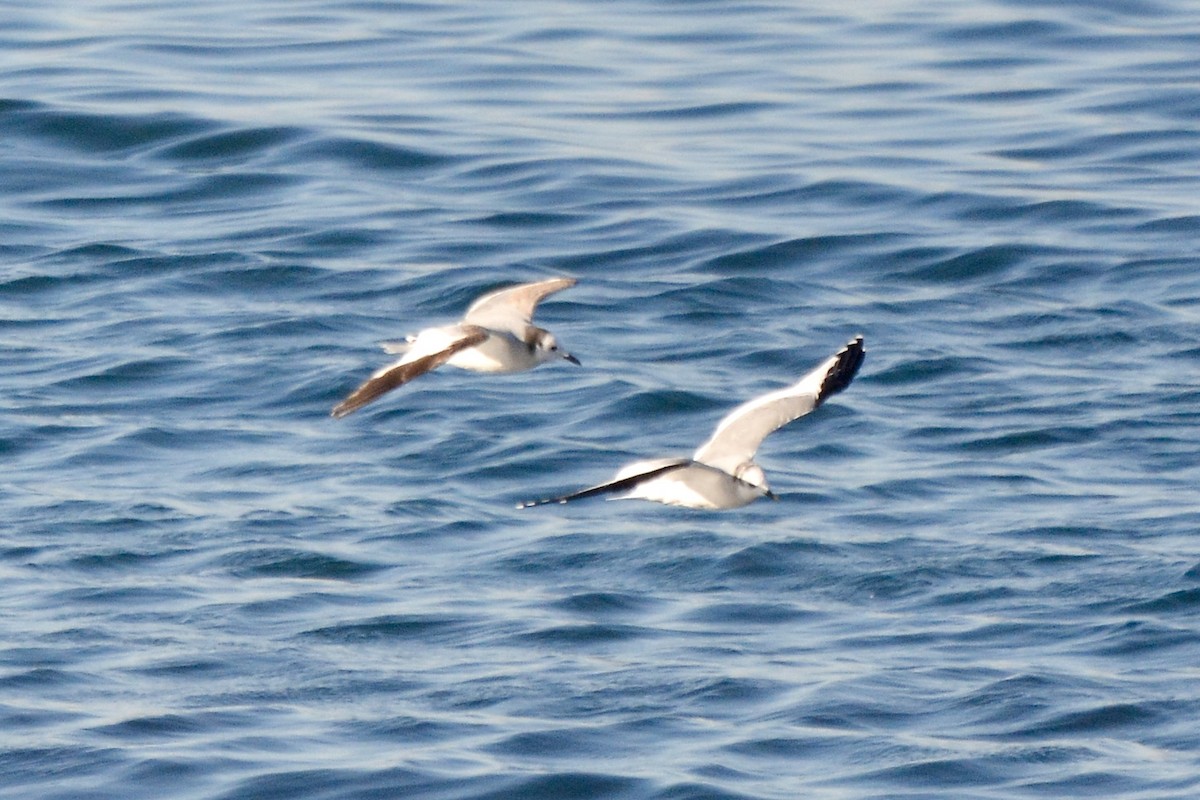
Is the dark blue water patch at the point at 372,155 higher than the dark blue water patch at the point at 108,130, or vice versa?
the dark blue water patch at the point at 108,130

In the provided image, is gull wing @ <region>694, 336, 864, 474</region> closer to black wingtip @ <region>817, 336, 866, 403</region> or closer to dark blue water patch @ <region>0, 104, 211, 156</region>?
black wingtip @ <region>817, 336, 866, 403</region>

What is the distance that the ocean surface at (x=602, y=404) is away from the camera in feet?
39.5

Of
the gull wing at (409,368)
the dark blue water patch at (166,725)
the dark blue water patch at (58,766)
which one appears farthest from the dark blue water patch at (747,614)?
the dark blue water patch at (58,766)

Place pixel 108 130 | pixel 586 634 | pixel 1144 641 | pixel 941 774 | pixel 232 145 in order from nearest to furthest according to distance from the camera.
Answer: pixel 941 774 → pixel 1144 641 → pixel 586 634 → pixel 232 145 → pixel 108 130

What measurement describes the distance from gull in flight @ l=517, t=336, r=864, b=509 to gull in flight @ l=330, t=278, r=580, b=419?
0.80 metres

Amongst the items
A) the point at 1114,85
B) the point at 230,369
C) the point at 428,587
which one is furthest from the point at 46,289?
the point at 1114,85

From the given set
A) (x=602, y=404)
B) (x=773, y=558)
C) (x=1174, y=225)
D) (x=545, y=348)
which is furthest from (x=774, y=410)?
(x=1174, y=225)

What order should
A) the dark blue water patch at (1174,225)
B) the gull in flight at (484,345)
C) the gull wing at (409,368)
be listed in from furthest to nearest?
1. the dark blue water patch at (1174,225)
2. the gull in flight at (484,345)
3. the gull wing at (409,368)

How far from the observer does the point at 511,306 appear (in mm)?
11820

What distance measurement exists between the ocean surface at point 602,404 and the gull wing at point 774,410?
1471 millimetres

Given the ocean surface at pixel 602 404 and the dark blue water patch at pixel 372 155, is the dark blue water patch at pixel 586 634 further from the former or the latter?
the dark blue water patch at pixel 372 155

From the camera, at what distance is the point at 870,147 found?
21.7m

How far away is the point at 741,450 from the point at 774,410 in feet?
1.18

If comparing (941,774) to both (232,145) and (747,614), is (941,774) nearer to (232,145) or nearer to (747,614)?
(747,614)
